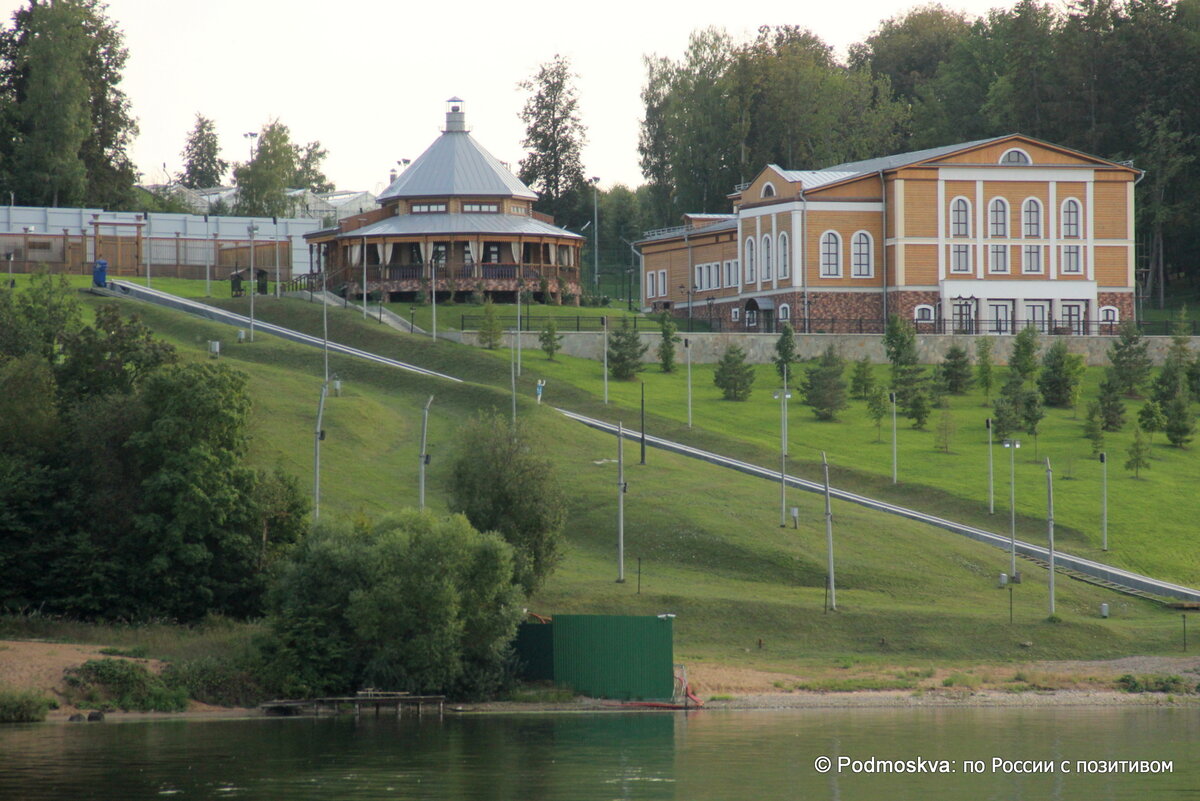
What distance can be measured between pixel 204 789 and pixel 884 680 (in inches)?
898

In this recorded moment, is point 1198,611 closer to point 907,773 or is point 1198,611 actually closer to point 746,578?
point 746,578

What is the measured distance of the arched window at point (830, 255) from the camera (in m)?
101

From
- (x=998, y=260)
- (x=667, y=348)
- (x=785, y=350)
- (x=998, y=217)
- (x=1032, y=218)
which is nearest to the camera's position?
(x=785, y=350)

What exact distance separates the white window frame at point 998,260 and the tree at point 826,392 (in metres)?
23.1

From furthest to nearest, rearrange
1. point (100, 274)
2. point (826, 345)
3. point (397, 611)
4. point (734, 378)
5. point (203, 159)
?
point (203, 159) → point (826, 345) → point (100, 274) → point (734, 378) → point (397, 611)

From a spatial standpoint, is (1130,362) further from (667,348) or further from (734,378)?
(667,348)

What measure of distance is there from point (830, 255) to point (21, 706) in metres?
68.2

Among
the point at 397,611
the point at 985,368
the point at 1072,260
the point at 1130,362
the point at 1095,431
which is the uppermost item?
the point at 1072,260

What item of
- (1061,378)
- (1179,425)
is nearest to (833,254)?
(1061,378)

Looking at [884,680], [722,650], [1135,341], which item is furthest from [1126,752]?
[1135,341]

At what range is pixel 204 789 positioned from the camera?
32656 millimetres

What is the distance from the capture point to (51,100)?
11025cm

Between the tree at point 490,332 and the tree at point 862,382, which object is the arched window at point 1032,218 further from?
the tree at point 490,332

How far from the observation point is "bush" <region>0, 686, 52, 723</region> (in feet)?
139
